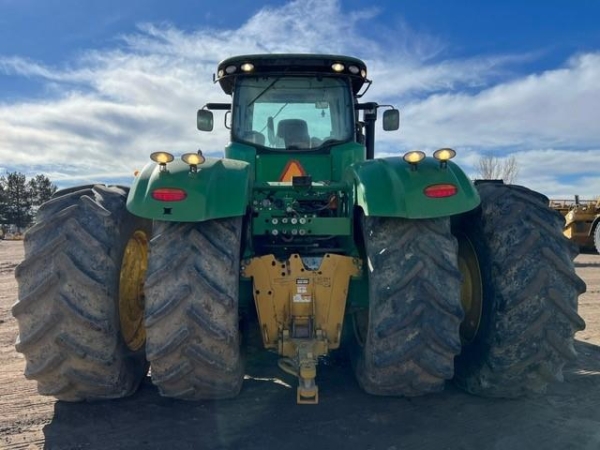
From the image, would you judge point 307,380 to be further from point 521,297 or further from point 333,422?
point 521,297

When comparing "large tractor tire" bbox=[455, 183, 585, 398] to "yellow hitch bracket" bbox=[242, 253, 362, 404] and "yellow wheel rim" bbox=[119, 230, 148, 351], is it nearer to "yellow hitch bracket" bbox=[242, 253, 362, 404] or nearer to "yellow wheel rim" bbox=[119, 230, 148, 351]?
"yellow hitch bracket" bbox=[242, 253, 362, 404]

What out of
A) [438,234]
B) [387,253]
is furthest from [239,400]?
[438,234]

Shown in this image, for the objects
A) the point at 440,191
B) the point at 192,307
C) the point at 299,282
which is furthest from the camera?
the point at 299,282

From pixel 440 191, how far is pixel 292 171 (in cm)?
184

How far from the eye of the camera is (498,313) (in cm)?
368

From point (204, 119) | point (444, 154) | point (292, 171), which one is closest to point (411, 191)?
point (444, 154)

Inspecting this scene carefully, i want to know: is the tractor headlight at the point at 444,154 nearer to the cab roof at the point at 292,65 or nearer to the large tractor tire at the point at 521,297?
the large tractor tire at the point at 521,297

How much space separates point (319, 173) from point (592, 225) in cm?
1603

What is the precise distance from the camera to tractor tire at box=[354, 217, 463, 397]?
323cm

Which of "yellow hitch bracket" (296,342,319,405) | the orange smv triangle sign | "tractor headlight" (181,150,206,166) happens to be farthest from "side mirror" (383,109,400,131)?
"yellow hitch bracket" (296,342,319,405)

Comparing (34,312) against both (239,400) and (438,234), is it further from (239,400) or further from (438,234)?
(438,234)

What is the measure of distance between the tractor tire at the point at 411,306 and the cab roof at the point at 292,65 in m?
2.28

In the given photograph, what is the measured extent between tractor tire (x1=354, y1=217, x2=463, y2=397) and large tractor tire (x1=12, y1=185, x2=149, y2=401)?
1730 mm

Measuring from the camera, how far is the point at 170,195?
127 inches
